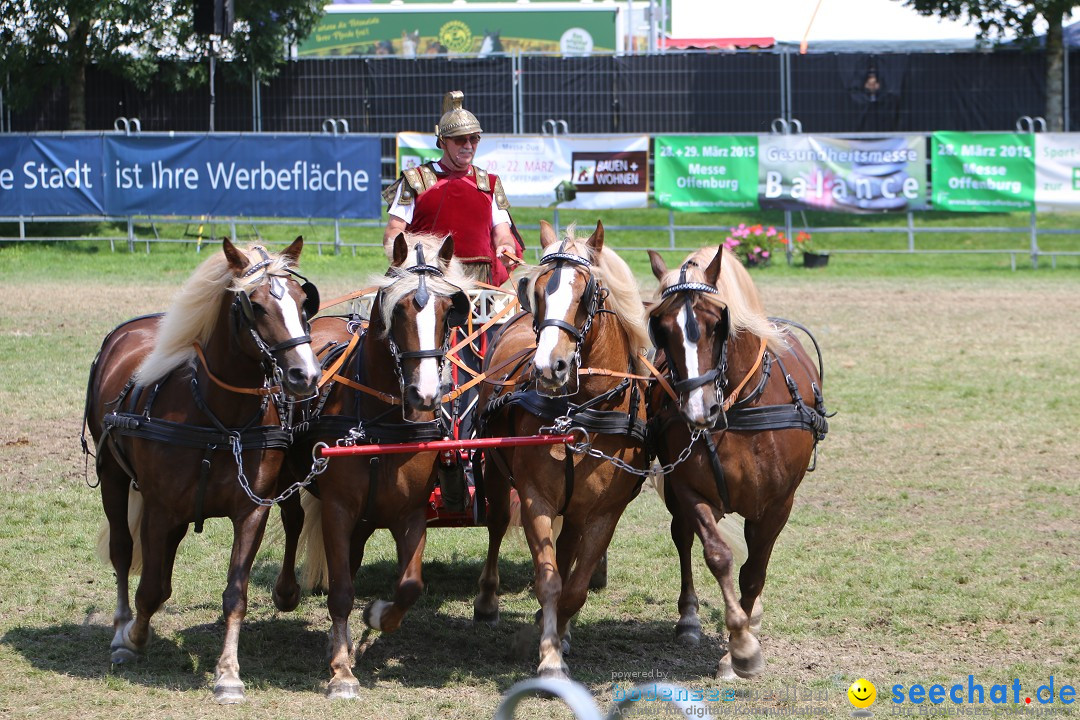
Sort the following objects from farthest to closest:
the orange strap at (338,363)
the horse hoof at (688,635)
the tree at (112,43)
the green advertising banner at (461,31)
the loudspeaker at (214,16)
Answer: the green advertising banner at (461,31), the tree at (112,43), the loudspeaker at (214,16), the horse hoof at (688,635), the orange strap at (338,363)

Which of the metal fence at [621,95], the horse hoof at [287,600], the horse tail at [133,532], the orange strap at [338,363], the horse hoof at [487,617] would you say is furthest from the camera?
the metal fence at [621,95]

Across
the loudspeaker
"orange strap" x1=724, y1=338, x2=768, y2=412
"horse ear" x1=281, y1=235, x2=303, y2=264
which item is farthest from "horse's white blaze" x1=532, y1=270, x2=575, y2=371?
the loudspeaker

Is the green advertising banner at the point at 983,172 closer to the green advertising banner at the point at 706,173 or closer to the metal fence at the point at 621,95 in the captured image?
the metal fence at the point at 621,95

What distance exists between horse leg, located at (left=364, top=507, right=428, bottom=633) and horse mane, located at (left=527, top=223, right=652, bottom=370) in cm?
116

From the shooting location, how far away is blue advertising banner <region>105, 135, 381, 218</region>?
62.7 feet

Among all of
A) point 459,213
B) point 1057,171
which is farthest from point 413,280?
point 1057,171

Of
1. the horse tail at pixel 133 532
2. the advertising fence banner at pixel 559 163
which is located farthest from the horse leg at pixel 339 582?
the advertising fence banner at pixel 559 163

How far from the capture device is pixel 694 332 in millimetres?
5273

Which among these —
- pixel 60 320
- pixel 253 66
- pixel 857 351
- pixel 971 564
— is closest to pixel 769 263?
pixel 857 351

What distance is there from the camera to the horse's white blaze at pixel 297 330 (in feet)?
16.6

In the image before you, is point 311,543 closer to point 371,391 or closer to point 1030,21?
point 371,391

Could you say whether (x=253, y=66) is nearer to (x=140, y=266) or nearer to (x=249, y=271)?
(x=140, y=266)

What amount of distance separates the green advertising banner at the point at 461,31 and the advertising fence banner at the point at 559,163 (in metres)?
10.8

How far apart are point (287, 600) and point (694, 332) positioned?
2561 millimetres
